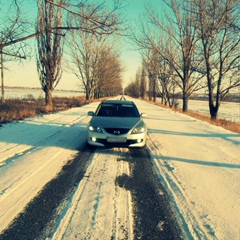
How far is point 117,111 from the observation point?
8430 millimetres

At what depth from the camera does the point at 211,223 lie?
3275 mm

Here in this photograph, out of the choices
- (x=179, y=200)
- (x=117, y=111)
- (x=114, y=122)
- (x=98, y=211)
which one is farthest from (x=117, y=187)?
(x=117, y=111)

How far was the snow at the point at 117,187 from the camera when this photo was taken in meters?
3.19

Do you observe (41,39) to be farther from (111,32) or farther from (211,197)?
(211,197)

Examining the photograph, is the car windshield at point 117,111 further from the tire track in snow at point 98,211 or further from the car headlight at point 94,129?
the tire track in snow at point 98,211

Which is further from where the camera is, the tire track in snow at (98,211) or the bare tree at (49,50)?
the bare tree at (49,50)

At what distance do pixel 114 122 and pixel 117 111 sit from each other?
1.18 m

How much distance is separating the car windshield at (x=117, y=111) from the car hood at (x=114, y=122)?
47 cm

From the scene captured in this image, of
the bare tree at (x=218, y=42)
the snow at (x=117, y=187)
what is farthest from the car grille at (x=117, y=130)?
the bare tree at (x=218, y=42)

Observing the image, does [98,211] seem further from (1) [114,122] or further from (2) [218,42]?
(2) [218,42]

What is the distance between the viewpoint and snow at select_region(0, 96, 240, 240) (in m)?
3.19

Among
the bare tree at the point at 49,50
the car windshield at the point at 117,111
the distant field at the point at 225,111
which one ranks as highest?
the bare tree at the point at 49,50

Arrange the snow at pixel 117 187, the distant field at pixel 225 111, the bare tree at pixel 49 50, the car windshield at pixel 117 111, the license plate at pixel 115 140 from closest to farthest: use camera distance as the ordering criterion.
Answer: the snow at pixel 117 187
the license plate at pixel 115 140
the car windshield at pixel 117 111
the bare tree at pixel 49 50
the distant field at pixel 225 111

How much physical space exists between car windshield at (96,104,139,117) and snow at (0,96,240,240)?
125cm
